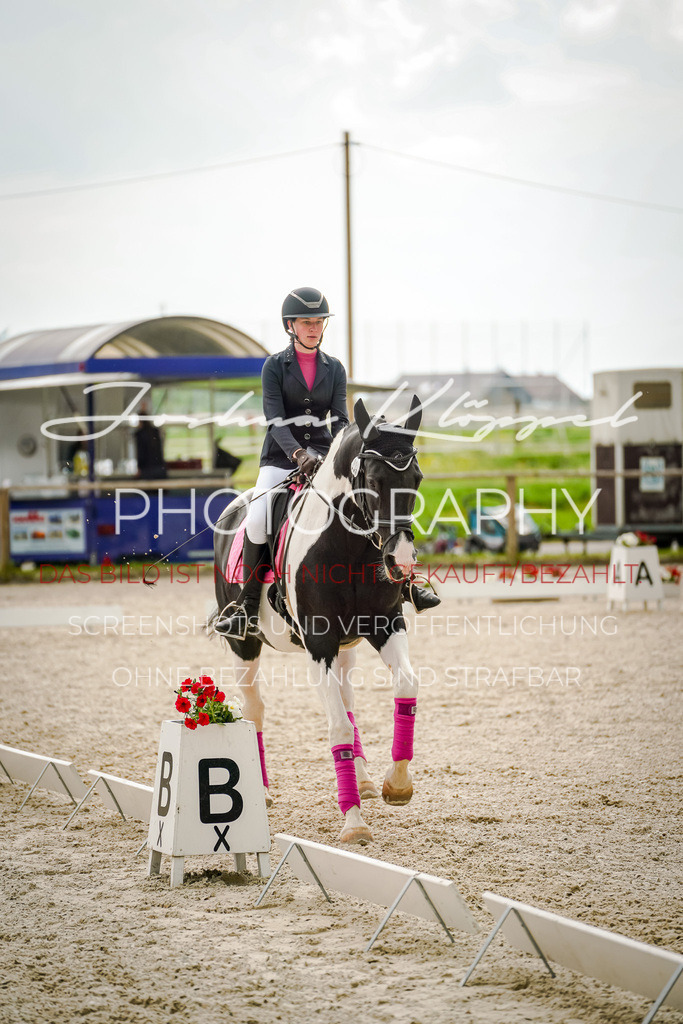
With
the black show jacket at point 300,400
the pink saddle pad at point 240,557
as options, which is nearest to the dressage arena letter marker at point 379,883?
the pink saddle pad at point 240,557

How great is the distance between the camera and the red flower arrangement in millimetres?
4094

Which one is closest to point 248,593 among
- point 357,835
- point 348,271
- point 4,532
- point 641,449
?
point 357,835

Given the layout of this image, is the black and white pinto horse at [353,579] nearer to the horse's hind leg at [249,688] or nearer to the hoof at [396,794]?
the hoof at [396,794]

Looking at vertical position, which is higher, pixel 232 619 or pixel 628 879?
pixel 232 619

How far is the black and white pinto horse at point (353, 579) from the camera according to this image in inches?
165

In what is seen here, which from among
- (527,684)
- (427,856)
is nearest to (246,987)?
(427,856)

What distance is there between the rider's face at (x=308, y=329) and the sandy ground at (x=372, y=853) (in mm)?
2263

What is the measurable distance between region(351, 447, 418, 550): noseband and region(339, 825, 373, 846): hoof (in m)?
1.20

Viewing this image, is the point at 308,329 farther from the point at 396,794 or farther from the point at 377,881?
the point at 377,881

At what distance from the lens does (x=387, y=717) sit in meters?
6.95

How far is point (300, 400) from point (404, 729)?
1.69 metres

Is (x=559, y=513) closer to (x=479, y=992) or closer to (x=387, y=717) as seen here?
(x=387, y=717)

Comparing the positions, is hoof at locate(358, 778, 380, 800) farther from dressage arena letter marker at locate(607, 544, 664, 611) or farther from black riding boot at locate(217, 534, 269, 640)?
dressage arena letter marker at locate(607, 544, 664, 611)

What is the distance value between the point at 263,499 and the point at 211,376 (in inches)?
423
